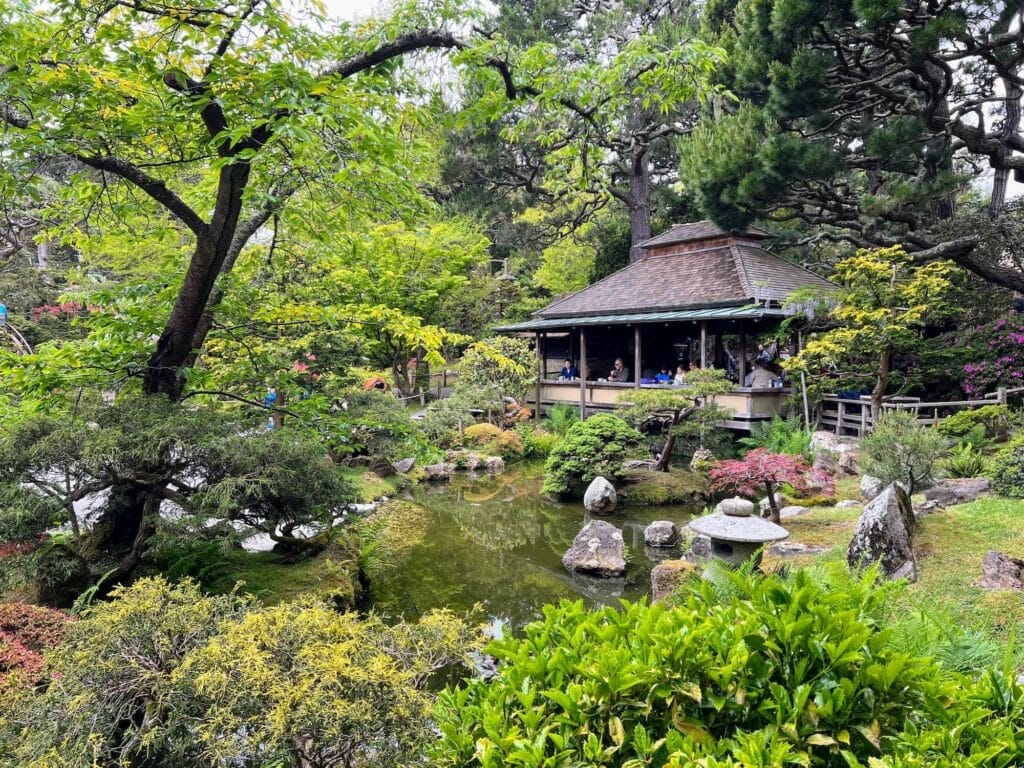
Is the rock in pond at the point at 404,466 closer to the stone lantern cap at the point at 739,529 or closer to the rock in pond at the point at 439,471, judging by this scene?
the rock in pond at the point at 439,471

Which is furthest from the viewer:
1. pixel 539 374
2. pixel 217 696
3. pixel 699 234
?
pixel 539 374

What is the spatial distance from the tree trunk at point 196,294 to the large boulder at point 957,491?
26.8 feet

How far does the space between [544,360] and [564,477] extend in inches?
317

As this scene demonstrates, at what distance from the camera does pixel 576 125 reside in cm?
453

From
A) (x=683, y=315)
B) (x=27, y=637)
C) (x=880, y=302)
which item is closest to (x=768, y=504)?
(x=880, y=302)

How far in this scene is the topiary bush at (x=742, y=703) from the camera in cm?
156

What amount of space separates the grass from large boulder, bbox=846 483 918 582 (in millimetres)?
148

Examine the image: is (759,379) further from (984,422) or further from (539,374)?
(539,374)

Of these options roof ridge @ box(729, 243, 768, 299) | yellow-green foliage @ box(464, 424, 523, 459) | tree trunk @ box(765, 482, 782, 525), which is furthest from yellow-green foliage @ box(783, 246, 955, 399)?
yellow-green foliage @ box(464, 424, 523, 459)

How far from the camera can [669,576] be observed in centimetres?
601

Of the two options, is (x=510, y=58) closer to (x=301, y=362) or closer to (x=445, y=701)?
(x=445, y=701)

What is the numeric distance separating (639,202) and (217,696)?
20.3 meters

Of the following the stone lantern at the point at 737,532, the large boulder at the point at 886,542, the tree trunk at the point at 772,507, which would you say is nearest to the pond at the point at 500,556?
the stone lantern at the point at 737,532

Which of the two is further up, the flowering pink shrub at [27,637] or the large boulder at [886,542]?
the flowering pink shrub at [27,637]
